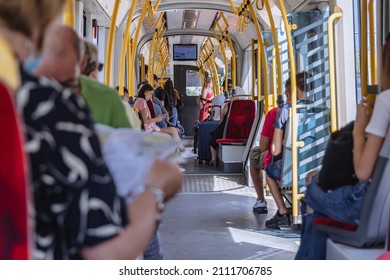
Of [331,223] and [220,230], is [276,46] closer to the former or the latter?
[220,230]

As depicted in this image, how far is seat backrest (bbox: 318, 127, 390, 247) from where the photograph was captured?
2.37 metres

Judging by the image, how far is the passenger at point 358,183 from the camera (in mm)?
2377

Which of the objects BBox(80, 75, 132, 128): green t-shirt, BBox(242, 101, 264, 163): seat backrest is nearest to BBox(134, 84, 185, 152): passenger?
BBox(242, 101, 264, 163): seat backrest

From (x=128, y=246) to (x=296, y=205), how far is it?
4.24 m

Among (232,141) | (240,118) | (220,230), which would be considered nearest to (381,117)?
(220,230)

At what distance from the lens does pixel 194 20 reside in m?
14.4

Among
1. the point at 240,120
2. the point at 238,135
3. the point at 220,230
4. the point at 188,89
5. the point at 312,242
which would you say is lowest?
the point at 220,230

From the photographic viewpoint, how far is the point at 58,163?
39.8 inches

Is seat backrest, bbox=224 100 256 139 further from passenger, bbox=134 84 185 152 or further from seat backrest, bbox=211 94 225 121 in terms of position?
seat backrest, bbox=211 94 225 121

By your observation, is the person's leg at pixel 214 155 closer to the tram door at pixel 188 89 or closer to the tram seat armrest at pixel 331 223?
the tram seat armrest at pixel 331 223

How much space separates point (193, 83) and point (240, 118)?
12303 mm

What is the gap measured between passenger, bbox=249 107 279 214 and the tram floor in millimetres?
129

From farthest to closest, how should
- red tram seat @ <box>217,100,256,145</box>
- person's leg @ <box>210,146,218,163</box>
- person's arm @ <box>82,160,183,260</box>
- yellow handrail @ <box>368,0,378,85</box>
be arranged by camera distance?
person's leg @ <box>210,146,218,163</box> < red tram seat @ <box>217,100,256,145</box> < yellow handrail @ <box>368,0,378,85</box> < person's arm @ <box>82,160,183,260</box>

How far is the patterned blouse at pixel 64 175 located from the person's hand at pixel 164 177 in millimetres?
260
